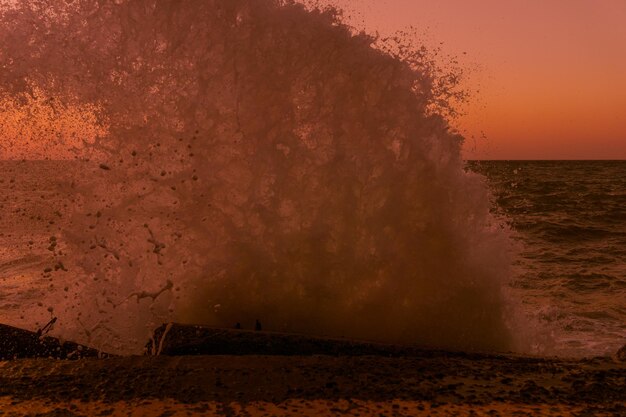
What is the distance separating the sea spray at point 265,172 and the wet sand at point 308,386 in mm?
1634

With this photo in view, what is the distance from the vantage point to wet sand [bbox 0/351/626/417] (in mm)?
2541

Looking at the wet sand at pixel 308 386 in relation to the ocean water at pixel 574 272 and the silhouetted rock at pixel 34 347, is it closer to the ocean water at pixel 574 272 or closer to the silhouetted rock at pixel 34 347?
the silhouetted rock at pixel 34 347

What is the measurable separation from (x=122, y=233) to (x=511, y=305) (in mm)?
3575

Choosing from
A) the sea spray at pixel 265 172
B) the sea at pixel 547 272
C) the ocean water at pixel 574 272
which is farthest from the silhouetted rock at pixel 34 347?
the ocean water at pixel 574 272

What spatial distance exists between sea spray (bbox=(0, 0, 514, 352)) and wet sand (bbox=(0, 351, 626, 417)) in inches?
64.3

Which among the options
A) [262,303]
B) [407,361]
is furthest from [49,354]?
[407,361]

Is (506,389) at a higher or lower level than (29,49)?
lower

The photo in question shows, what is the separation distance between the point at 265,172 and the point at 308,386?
8.16ft

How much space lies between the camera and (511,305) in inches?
205

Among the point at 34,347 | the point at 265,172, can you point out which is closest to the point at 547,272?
the point at 265,172

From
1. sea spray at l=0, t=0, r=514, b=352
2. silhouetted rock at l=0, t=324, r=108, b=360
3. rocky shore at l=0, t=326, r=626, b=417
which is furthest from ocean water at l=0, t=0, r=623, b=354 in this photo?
rocky shore at l=0, t=326, r=626, b=417

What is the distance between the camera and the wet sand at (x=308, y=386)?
2541 millimetres

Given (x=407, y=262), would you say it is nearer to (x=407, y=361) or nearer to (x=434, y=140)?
(x=434, y=140)

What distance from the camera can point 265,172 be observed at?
4914 millimetres
